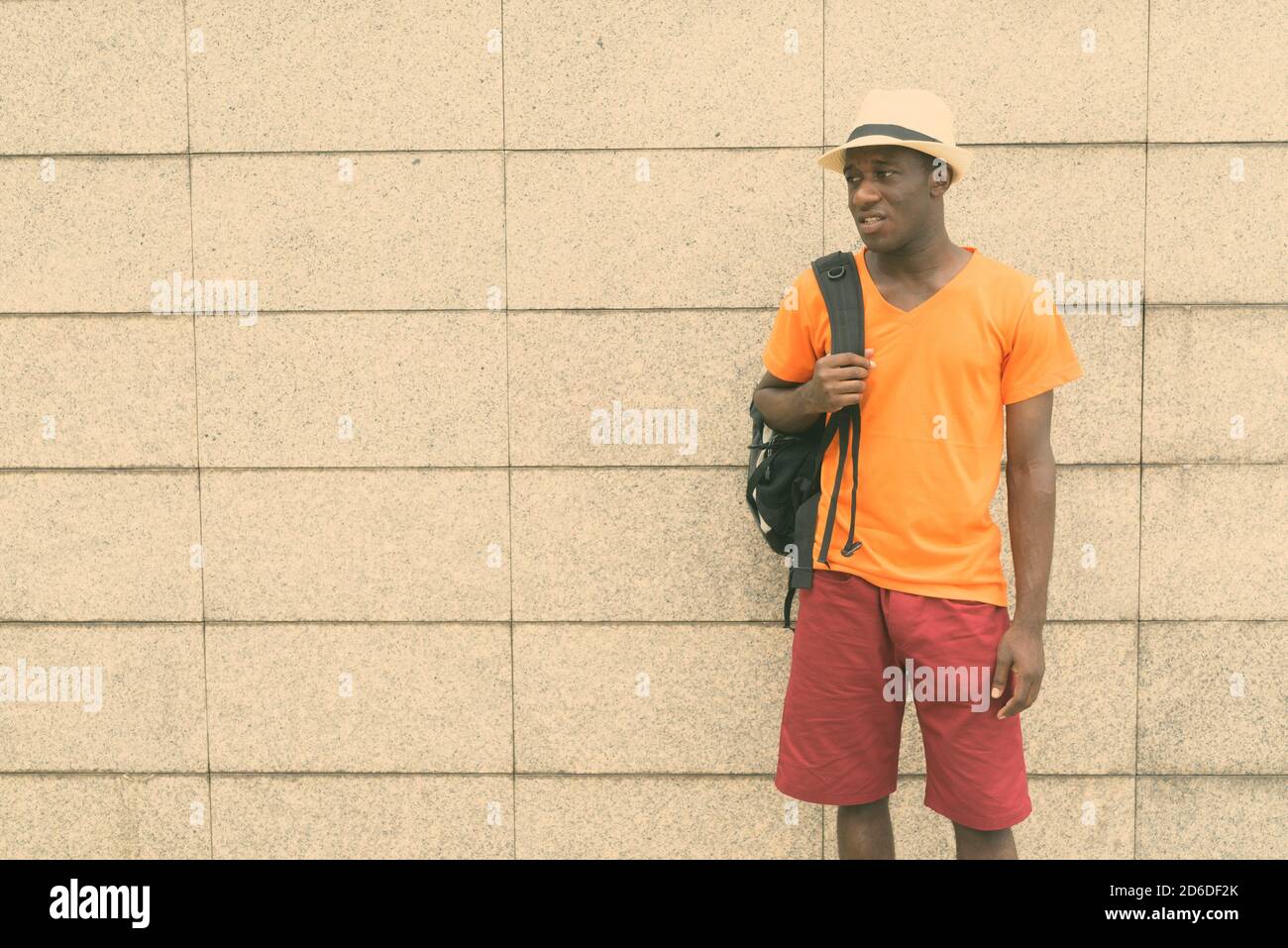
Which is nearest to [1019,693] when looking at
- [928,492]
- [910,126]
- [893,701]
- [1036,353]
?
[893,701]

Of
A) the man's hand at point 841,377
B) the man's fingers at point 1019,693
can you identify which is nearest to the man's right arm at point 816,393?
the man's hand at point 841,377

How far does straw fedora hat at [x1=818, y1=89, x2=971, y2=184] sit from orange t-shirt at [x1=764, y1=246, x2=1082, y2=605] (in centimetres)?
30

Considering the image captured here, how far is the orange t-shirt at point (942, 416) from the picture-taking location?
301cm

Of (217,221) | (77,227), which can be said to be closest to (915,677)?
(217,221)

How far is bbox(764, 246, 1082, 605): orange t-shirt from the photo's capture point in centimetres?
301

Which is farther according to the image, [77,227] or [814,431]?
[77,227]

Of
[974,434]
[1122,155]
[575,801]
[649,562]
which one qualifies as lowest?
[575,801]

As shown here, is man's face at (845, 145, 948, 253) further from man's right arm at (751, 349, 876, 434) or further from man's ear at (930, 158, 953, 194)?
man's right arm at (751, 349, 876, 434)

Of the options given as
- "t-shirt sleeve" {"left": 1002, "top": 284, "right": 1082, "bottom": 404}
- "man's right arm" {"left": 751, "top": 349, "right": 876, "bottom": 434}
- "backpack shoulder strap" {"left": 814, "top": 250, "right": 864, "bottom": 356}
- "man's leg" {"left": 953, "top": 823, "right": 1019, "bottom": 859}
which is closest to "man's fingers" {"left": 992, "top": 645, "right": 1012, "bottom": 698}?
"man's leg" {"left": 953, "top": 823, "right": 1019, "bottom": 859}

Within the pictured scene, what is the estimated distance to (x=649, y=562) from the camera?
4129 millimetres

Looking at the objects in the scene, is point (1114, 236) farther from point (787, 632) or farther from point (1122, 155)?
point (787, 632)

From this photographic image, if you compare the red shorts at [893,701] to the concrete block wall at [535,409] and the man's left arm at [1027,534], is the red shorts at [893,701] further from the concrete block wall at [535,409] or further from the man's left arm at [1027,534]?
the concrete block wall at [535,409]

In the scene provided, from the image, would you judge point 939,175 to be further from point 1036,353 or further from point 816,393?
point 816,393

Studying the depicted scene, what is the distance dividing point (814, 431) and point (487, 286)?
139cm
